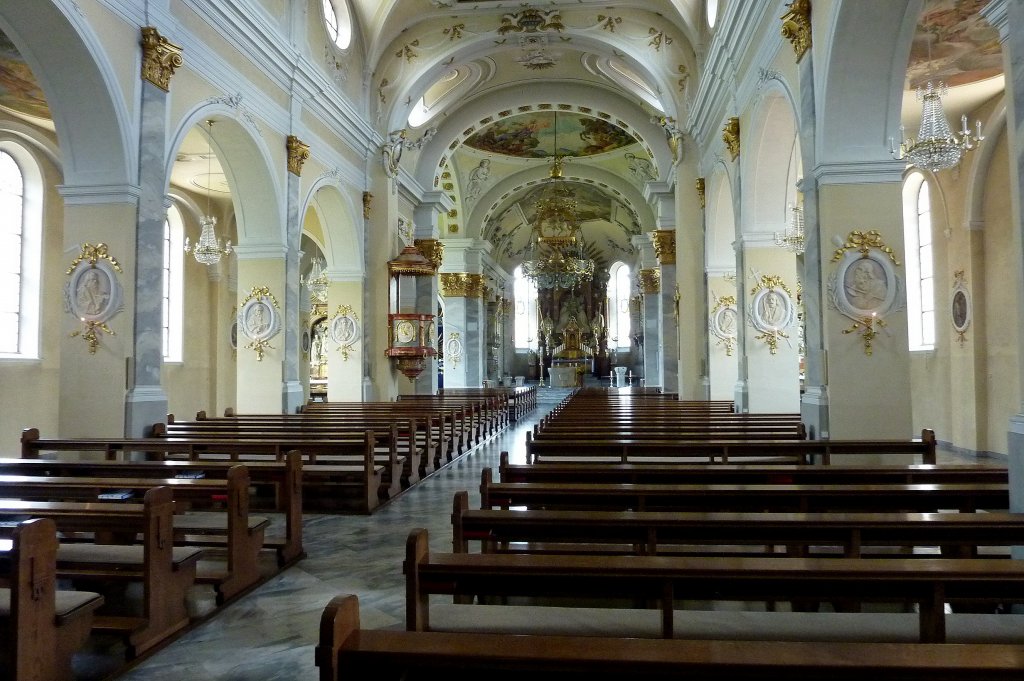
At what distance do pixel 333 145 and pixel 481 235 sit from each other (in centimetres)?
1142

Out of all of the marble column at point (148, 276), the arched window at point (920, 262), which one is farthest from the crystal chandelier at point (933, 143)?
the marble column at point (148, 276)

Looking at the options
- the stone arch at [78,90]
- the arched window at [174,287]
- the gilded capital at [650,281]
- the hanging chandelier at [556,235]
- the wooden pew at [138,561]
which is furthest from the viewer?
the gilded capital at [650,281]

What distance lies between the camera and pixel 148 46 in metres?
7.50

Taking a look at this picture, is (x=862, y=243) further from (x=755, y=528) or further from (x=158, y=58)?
(x=158, y=58)

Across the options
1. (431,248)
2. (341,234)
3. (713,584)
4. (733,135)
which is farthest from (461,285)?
(713,584)

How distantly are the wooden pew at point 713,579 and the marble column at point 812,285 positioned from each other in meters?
4.76

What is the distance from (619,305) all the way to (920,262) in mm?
20475

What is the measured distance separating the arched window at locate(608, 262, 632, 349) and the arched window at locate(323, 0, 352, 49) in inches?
821

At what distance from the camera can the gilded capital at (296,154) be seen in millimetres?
11148

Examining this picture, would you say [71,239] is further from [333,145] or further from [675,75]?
[675,75]

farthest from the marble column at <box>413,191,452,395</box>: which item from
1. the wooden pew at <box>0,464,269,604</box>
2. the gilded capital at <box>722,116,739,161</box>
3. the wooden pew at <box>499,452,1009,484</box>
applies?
the wooden pew at <box>499,452,1009,484</box>

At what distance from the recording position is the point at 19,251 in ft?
38.5

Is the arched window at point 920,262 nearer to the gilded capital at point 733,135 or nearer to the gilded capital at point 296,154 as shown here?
the gilded capital at point 733,135

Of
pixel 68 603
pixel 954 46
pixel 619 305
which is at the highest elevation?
pixel 954 46
